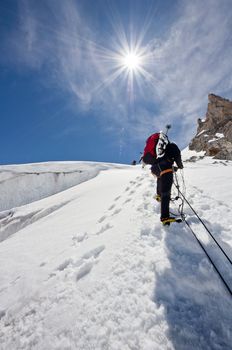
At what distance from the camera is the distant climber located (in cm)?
475

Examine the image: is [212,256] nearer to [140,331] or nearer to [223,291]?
[223,291]

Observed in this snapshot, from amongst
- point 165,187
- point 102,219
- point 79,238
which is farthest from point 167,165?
point 79,238

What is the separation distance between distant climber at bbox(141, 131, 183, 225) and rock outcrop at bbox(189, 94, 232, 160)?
55007 millimetres

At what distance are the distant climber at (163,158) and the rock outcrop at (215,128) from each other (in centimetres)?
5501

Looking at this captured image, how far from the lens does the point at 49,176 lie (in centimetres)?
2377

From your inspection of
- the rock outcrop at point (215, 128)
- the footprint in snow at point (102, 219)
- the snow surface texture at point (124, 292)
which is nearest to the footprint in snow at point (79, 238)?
the snow surface texture at point (124, 292)

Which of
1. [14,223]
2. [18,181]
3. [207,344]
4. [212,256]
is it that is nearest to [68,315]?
[207,344]

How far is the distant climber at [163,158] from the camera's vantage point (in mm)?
4746

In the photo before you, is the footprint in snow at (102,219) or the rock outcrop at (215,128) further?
the rock outcrop at (215,128)

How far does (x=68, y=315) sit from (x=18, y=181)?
22.4m

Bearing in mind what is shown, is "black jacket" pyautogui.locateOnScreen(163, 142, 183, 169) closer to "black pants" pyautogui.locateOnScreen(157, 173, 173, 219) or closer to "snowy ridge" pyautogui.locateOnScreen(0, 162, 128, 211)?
"black pants" pyautogui.locateOnScreen(157, 173, 173, 219)

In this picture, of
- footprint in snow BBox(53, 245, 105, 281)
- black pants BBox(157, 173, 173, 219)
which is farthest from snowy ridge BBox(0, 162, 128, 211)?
footprint in snow BBox(53, 245, 105, 281)

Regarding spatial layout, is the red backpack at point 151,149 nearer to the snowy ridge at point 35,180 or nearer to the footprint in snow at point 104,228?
the footprint in snow at point 104,228

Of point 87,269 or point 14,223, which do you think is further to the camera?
point 14,223
